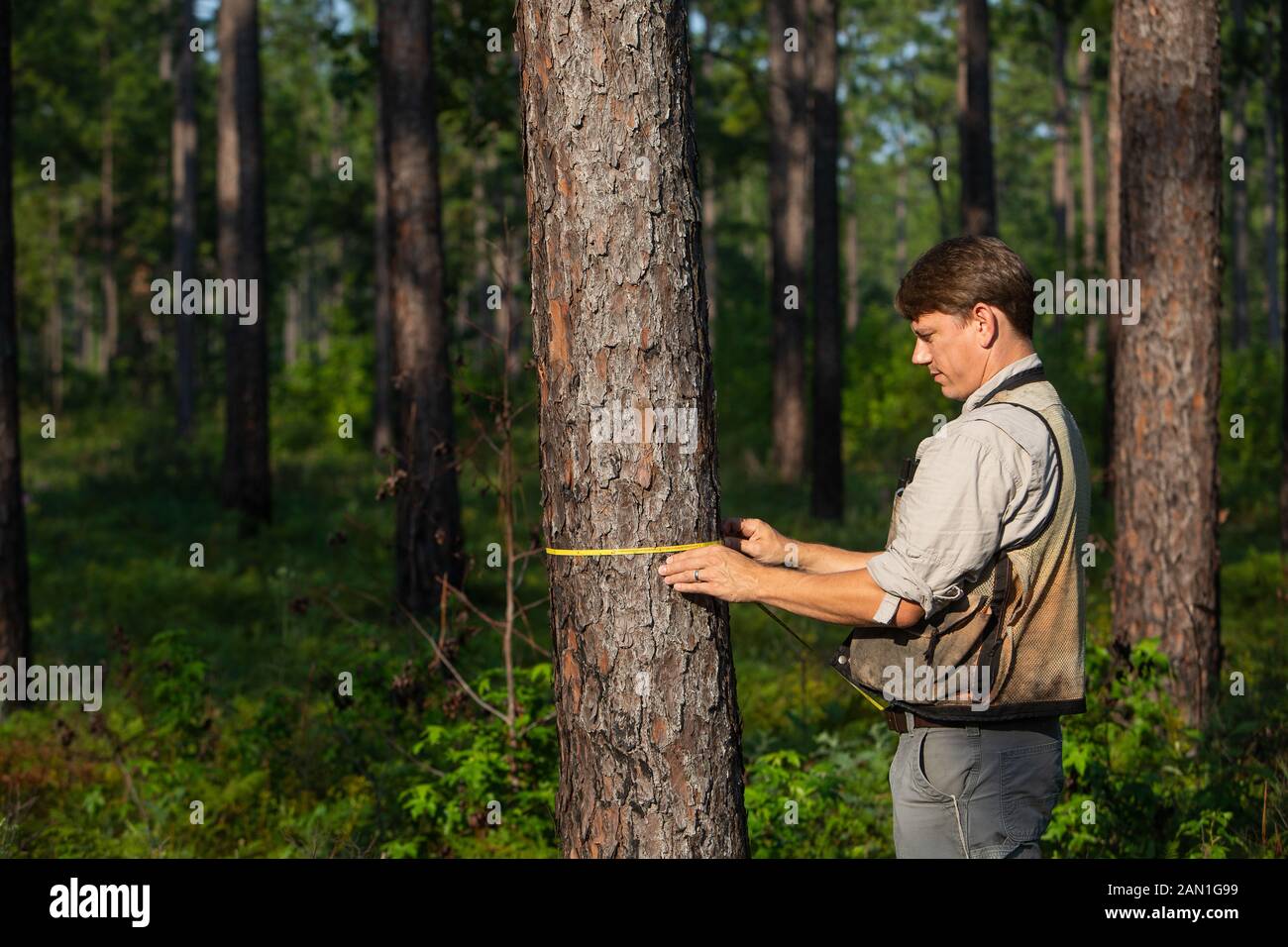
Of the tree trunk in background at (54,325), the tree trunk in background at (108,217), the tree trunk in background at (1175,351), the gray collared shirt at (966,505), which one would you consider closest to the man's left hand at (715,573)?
the gray collared shirt at (966,505)

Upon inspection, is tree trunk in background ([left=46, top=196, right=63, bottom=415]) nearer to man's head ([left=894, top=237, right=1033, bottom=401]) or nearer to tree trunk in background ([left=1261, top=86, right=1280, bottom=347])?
tree trunk in background ([left=1261, top=86, right=1280, bottom=347])

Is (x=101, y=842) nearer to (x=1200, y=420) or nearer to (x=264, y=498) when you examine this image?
(x=1200, y=420)

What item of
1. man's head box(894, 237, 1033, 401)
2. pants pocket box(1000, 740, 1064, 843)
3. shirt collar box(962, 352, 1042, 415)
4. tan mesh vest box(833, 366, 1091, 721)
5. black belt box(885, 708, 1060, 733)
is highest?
man's head box(894, 237, 1033, 401)

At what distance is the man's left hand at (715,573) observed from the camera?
3.33 metres

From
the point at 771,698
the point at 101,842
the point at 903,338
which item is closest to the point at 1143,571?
the point at 771,698

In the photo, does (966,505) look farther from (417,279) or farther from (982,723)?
(417,279)

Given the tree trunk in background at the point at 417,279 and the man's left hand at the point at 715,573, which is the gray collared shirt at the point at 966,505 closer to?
the man's left hand at the point at 715,573

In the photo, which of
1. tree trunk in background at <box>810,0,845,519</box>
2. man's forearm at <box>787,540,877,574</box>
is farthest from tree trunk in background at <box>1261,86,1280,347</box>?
man's forearm at <box>787,540,877,574</box>

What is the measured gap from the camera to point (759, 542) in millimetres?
3766

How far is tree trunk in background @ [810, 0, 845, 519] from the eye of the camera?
1650cm

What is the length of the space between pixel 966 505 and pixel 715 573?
0.67 meters

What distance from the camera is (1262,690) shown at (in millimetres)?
8102

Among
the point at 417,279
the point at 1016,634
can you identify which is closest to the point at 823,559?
the point at 1016,634

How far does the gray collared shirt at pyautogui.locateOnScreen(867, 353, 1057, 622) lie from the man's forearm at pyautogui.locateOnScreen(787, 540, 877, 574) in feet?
1.77
